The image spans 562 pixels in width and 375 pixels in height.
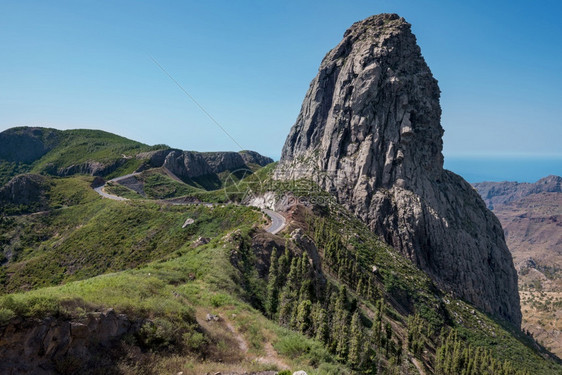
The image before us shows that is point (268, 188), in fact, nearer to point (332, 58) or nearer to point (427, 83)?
point (332, 58)

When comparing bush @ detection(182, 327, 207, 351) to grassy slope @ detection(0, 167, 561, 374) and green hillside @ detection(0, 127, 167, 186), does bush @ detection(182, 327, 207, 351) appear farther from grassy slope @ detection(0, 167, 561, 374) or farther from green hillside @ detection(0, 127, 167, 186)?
green hillside @ detection(0, 127, 167, 186)

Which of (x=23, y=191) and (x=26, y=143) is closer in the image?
(x=23, y=191)

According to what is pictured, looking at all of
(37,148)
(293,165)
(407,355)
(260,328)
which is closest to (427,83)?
(293,165)

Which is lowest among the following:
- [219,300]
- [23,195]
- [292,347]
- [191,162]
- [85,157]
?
[292,347]

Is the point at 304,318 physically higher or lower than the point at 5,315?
lower

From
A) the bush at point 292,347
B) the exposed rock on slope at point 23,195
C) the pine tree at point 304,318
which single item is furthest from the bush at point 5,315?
the exposed rock on slope at point 23,195

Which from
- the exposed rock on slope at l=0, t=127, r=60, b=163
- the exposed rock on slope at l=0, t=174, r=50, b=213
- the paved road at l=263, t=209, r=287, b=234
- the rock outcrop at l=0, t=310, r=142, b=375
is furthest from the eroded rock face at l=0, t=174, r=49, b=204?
the rock outcrop at l=0, t=310, r=142, b=375

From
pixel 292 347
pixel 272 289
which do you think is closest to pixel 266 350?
pixel 292 347

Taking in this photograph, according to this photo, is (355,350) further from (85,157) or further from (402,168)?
(85,157)
